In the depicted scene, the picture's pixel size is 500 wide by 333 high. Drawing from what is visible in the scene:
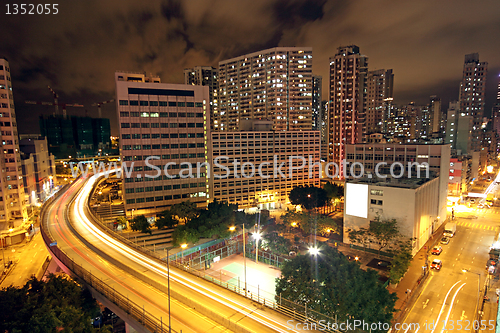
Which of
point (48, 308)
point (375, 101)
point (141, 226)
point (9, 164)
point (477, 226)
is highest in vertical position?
point (375, 101)

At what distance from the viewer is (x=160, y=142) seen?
60500 mm

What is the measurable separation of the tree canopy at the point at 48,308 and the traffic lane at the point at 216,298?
17.7ft

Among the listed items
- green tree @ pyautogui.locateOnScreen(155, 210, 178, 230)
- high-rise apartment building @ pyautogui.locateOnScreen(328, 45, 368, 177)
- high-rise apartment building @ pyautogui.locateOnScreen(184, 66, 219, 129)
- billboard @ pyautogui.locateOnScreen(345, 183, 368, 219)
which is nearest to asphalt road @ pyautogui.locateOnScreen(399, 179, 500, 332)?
billboard @ pyautogui.locateOnScreen(345, 183, 368, 219)

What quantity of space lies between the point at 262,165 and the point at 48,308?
61699 millimetres

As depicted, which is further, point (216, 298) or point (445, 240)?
point (445, 240)

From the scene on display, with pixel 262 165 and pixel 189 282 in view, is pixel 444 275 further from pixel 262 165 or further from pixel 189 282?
pixel 262 165

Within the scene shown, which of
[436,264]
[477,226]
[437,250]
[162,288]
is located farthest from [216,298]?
[477,226]

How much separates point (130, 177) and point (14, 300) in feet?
117

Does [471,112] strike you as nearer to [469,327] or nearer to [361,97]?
[361,97]

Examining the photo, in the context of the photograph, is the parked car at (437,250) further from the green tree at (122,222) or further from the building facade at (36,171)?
the building facade at (36,171)

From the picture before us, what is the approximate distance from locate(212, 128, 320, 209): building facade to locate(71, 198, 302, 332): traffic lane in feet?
137

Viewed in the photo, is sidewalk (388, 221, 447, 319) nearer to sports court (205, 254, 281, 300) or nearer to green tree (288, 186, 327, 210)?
sports court (205, 254, 281, 300)

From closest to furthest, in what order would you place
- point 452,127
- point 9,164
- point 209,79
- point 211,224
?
1. point 211,224
2. point 9,164
3. point 452,127
4. point 209,79

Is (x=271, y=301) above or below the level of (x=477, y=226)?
above
